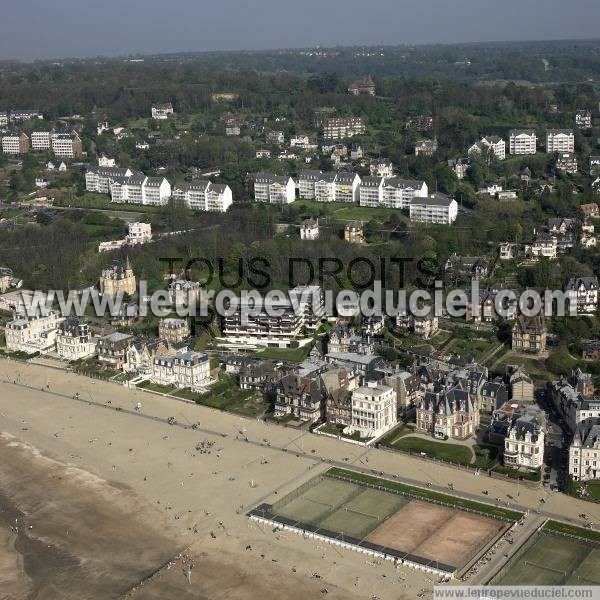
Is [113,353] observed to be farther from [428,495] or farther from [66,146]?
[66,146]

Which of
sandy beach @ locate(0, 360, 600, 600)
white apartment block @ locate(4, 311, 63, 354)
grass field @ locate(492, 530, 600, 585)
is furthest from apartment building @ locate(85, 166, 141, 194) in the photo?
grass field @ locate(492, 530, 600, 585)

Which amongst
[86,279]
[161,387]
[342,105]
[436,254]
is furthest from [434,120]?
[161,387]

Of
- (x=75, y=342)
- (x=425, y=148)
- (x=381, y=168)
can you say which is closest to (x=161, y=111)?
(x=425, y=148)

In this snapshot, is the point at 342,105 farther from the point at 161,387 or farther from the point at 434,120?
the point at 161,387

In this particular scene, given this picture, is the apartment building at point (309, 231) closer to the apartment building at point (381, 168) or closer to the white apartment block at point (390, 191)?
the white apartment block at point (390, 191)

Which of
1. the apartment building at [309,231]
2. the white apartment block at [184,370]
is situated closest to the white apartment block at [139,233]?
the apartment building at [309,231]

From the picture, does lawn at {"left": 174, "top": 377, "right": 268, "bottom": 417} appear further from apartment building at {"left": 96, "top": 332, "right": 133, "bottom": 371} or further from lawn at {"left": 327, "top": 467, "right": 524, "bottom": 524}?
lawn at {"left": 327, "top": 467, "right": 524, "bottom": 524}
